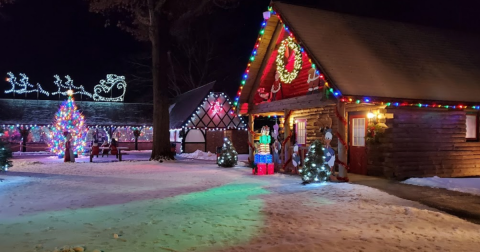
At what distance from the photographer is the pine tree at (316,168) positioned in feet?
39.6

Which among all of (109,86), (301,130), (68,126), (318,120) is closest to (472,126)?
(318,120)

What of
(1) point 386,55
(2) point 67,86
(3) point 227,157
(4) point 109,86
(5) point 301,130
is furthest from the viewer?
(4) point 109,86

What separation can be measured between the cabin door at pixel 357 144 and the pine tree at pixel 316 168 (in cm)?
299

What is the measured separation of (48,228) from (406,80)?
39.0 feet

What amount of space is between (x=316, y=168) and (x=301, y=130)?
25.5 ft

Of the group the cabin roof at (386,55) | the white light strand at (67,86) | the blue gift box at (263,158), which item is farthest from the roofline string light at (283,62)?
the white light strand at (67,86)

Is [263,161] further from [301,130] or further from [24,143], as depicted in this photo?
[24,143]

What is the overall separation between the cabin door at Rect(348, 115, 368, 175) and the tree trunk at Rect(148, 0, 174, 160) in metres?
12.0

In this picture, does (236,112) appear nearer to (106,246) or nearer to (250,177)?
(250,177)

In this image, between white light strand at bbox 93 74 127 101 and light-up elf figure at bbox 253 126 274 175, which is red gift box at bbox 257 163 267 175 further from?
white light strand at bbox 93 74 127 101

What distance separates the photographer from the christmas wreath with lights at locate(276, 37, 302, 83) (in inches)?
619

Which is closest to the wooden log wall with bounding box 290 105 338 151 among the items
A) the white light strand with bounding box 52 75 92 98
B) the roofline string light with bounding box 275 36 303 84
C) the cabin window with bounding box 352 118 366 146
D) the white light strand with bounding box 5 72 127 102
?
the cabin window with bounding box 352 118 366 146

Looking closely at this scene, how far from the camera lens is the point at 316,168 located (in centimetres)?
1206

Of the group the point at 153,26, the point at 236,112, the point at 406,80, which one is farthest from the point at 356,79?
the point at 153,26
